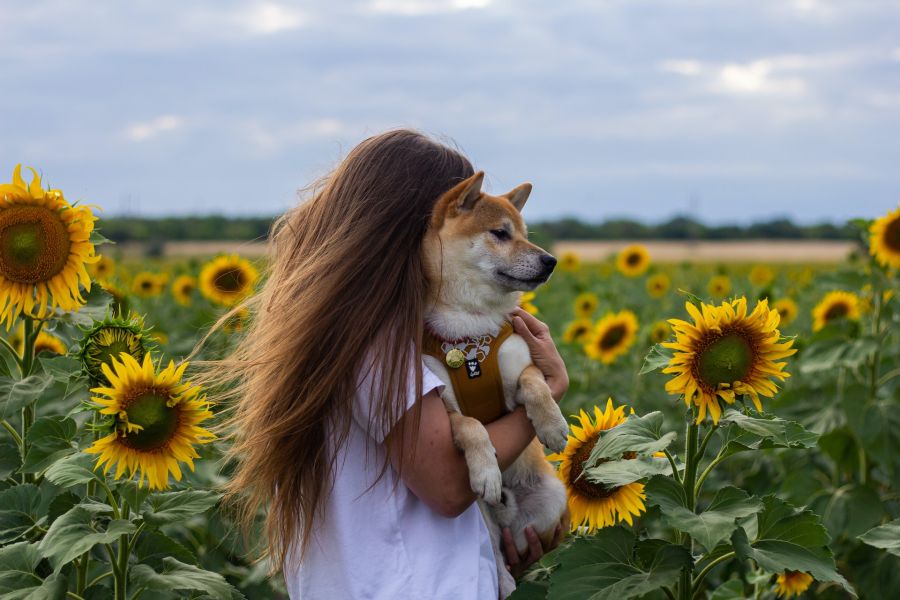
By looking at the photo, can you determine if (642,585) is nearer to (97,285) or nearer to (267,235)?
(267,235)

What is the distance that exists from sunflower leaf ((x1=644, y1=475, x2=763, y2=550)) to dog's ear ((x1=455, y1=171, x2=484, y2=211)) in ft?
3.73

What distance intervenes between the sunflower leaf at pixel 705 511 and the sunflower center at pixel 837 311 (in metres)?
4.94

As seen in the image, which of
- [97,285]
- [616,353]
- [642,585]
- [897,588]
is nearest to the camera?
[642,585]

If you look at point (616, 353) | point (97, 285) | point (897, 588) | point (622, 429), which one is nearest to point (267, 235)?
point (97, 285)

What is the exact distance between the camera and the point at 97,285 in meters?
3.61

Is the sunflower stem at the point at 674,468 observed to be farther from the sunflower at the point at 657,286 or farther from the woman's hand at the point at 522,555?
the sunflower at the point at 657,286

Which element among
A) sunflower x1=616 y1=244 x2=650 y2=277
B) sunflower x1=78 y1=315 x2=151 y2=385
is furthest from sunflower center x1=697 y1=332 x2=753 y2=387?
sunflower x1=616 y1=244 x2=650 y2=277

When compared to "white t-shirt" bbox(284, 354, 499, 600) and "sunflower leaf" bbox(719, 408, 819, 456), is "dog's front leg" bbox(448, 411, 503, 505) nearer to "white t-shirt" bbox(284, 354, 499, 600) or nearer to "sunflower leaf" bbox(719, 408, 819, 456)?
"white t-shirt" bbox(284, 354, 499, 600)

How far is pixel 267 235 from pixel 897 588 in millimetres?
3575

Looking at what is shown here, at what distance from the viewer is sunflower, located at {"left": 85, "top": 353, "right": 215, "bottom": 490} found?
9.10 ft

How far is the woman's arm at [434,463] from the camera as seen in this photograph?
2.87m

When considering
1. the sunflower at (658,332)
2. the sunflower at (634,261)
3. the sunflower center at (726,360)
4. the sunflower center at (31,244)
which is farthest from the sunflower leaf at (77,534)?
the sunflower at (634,261)

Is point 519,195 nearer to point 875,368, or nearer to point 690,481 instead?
point 690,481

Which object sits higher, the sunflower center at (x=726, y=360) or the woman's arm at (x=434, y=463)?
the sunflower center at (x=726, y=360)
